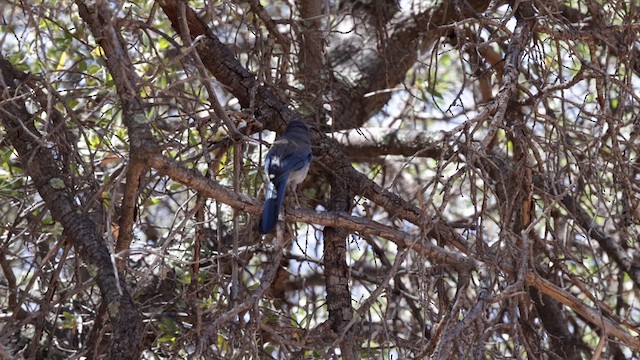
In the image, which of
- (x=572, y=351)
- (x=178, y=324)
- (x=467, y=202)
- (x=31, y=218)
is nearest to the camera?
(x=178, y=324)

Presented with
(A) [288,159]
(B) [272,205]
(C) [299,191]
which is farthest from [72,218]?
(C) [299,191]

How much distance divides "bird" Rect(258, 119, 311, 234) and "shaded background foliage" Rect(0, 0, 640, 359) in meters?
0.08

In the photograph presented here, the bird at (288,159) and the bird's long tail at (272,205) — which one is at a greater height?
the bird at (288,159)

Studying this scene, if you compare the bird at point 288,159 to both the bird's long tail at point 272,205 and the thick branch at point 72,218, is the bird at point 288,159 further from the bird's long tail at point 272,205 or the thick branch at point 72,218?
the thick branch at point 72,218

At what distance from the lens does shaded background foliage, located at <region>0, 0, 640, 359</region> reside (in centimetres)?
354

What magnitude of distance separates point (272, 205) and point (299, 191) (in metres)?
1.42

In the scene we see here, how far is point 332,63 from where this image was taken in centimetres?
630

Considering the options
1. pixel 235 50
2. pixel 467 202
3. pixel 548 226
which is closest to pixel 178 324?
pixel 235 50

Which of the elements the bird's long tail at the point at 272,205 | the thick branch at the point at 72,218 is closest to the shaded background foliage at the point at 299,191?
the thick branch at the point at 72,218

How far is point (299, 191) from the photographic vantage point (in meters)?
5.37

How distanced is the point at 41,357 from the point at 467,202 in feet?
13.8

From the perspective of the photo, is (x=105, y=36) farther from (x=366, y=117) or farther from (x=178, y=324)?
(x=366, y=117)

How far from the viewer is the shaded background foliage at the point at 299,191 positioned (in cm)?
354

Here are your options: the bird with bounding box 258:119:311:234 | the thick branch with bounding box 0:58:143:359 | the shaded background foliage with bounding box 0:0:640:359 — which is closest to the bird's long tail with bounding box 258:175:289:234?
the bird with bounding box 258:119:311:234
